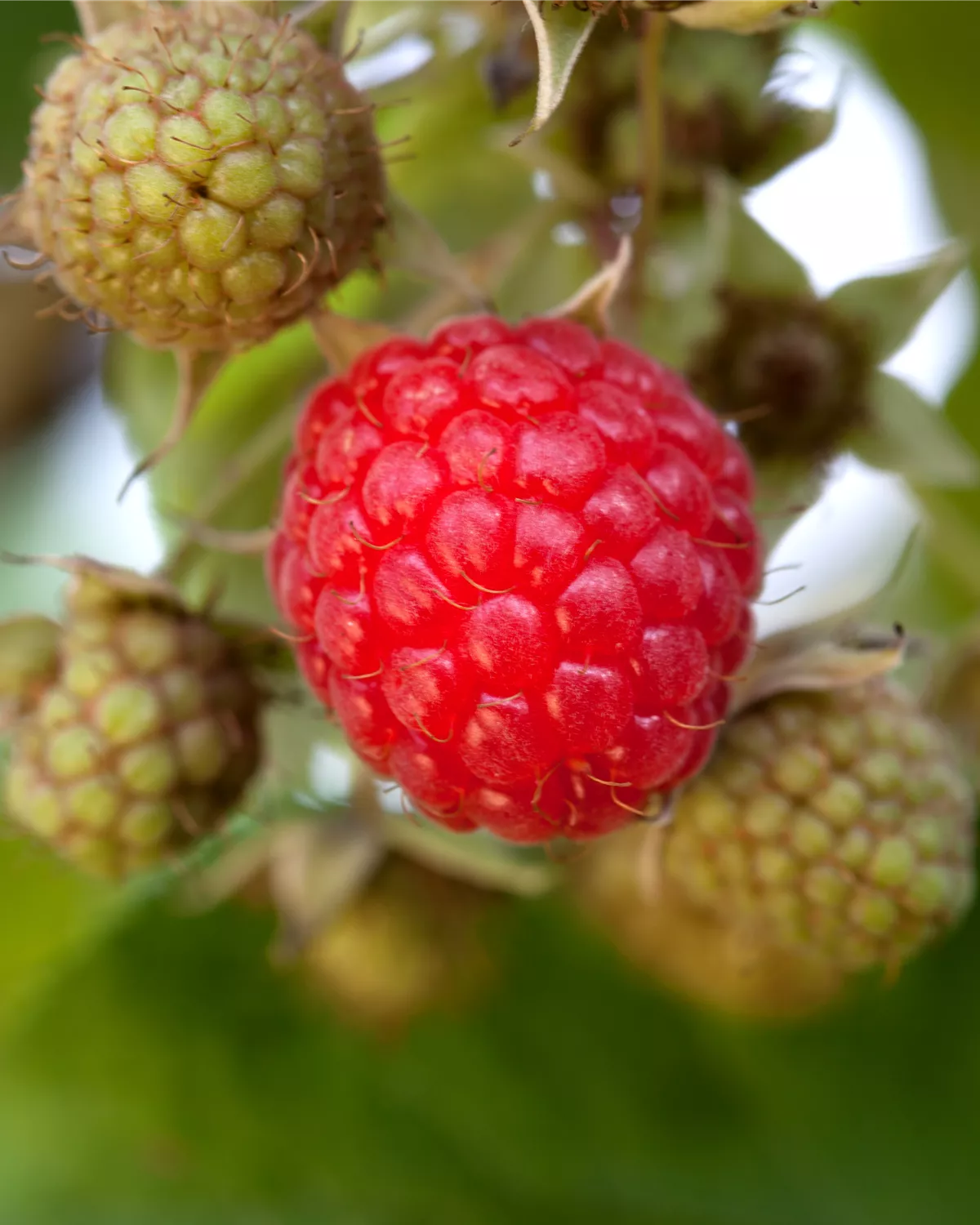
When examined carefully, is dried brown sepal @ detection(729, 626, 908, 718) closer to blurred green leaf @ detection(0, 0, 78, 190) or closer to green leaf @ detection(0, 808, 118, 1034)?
green leaf @ detection(0, 808, 118, 1034)

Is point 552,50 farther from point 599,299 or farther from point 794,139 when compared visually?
point 794,139

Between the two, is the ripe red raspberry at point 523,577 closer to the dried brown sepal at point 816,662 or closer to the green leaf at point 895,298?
the dried brown sepal at point 816,662

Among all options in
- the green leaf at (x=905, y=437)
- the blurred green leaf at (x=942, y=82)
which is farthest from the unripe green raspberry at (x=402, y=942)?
the blurred green leaf at (x=942, y=82)

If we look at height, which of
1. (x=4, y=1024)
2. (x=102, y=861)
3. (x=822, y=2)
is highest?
(x=822, y=2)

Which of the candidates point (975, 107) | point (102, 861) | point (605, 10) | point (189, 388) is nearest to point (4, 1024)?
point (102, 861)

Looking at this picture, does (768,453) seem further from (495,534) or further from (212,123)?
(212,123)

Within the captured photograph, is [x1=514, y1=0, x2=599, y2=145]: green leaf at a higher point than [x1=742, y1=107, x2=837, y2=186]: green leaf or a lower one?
higher

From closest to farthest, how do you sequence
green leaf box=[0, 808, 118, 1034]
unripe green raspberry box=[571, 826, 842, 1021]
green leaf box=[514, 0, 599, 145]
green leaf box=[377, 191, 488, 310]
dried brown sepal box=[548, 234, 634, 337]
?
green leaf box=[514, 0, 599, 145] < dried brown sepal box=[548, 234, 634, 337] < green leaf box=[377, 191, 488, 310] < unripe green raspberry box=[571, 826, 842, 1021] < green leaf box=[0, 808, 118, 1034]

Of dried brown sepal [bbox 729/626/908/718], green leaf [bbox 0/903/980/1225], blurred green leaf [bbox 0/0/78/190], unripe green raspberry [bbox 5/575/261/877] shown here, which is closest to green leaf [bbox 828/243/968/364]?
dried brown sepal [bbox 729/626/908/718]
